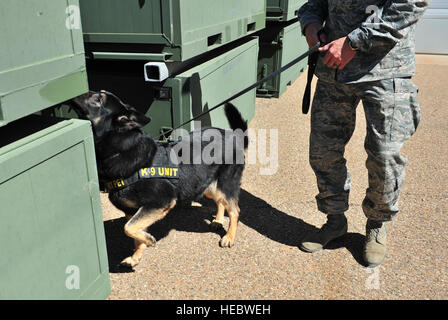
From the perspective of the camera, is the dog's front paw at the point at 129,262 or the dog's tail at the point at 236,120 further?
the dog's tail at the point at 236,120

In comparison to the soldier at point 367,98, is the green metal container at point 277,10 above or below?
above

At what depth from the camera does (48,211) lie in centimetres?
185

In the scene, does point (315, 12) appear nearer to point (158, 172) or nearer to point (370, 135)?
point (370, 135)

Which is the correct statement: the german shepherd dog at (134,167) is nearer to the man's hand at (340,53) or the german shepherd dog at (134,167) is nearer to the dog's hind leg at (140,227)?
the dog's hind leg at (140,227)

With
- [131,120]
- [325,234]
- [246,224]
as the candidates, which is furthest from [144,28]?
[325,234]

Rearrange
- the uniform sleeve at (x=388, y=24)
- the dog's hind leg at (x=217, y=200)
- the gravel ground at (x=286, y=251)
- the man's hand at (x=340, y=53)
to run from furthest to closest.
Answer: the dog's hind leg at (x=217, y=200) < the gravel ground at (x=286, y=251) < the man's hand at (x=340, y=53) < the uniform sleeve at (x=388, y=24)

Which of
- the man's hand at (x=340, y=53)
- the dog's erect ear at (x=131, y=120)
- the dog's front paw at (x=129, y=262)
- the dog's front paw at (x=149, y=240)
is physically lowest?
the dog's front paw at (x=129, y=262)

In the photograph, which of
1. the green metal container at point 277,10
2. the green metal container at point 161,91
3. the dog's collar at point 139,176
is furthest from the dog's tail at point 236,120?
the green metal container at point 277,10

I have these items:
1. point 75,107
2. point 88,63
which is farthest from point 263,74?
point 75,107

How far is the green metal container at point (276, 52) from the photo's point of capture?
6.43 m

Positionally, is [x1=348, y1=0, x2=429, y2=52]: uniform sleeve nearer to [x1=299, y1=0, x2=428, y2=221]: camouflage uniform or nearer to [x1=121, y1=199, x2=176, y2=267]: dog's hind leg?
[x1=299, y1=0, x2=428, y2=221]: camouflage uniform

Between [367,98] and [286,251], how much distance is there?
4.03 feet

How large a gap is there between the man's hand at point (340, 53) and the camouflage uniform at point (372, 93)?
5 centimetres
